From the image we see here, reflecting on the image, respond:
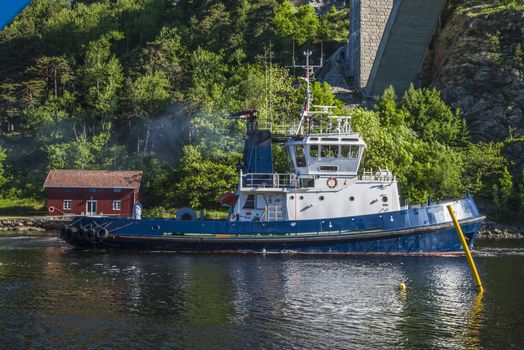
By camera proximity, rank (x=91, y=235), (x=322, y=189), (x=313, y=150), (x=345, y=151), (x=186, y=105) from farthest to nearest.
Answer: (x=186, y=105) → (x=91, y=235) → (x=313, y=150) → (x=345, y=151) → (x=322, y=189)

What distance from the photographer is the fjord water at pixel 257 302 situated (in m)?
16.2

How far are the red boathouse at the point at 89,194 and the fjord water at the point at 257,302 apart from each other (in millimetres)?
20106

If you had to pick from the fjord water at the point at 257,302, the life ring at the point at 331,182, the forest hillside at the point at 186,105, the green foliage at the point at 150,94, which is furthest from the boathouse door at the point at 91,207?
the life ring at the point at 331,182

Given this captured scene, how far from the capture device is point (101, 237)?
31.8 metres

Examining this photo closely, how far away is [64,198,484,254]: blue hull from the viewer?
30328 millimetres

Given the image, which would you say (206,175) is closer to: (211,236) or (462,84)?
(211,236)

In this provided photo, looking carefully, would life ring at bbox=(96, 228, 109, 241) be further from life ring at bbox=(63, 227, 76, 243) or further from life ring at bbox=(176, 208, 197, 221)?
life ring at bbox=(176, 208, 197, 221)

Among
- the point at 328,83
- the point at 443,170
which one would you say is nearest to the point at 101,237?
the point at 443,170

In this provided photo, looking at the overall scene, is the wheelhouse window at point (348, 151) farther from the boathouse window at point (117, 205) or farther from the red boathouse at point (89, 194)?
the boathouse window at point (117, 205)

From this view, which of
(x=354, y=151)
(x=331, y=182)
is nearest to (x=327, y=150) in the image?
(x=354, y=151)

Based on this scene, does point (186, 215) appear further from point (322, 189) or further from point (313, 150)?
point (313, 150)

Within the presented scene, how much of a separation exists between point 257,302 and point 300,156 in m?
12.7

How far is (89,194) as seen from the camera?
166 ft

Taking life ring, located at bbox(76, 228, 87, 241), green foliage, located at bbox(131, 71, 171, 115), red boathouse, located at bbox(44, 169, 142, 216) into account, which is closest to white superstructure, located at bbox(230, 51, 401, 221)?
life ring, located at bbox(76, 228, 87, 241)
